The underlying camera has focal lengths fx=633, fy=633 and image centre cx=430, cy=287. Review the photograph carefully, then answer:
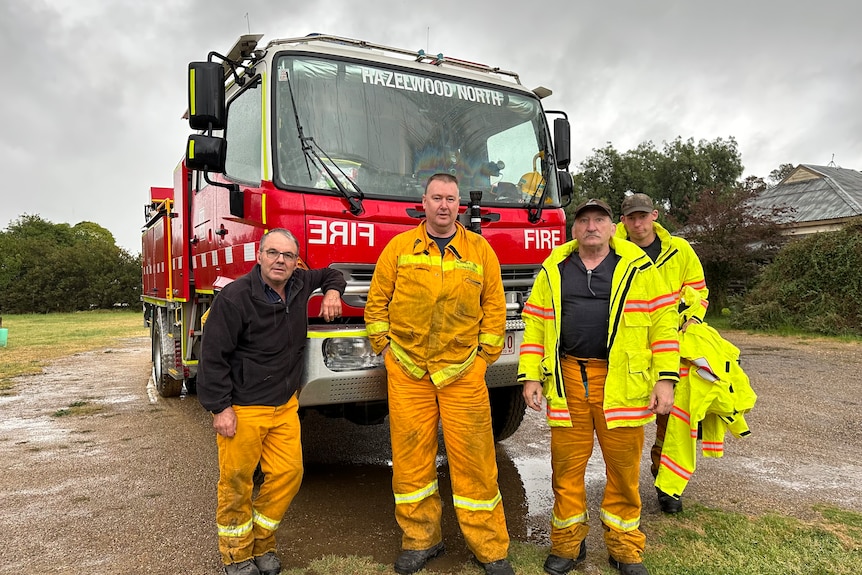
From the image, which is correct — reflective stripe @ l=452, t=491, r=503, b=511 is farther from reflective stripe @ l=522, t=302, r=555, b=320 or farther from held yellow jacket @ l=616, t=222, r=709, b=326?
held yellow jacket @ l=616, t=222, r=709, b=326

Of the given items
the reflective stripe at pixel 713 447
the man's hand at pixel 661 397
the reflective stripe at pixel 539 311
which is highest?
the reflective stripe at pixel 539 311

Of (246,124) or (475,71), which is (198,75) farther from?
(475,71)

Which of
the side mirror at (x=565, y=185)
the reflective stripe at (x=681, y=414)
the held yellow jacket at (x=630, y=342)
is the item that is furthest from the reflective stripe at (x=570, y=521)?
the side mirror at (x=565, y=185)

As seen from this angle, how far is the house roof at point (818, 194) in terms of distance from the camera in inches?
750

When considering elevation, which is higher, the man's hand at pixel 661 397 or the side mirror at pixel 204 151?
the side mirror at pixel 204 151

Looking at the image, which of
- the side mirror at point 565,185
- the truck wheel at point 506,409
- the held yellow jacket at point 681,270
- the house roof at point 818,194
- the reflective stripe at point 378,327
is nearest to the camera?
the reflective stripe at point 378,327

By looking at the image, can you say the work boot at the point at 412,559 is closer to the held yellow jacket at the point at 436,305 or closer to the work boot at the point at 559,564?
the work boot at the point at 559,564

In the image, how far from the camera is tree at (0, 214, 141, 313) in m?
29.5

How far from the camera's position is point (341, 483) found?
445 centimetres

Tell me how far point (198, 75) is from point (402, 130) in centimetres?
120

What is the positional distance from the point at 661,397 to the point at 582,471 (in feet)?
1.78

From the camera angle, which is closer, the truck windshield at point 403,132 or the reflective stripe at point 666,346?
the reflective stripe at point 666,346

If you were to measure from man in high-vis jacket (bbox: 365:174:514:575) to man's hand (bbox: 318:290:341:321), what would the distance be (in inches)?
6.3

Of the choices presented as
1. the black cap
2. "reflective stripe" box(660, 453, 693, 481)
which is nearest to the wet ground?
"reflective stripe" box(660, 453, 693, 481)
